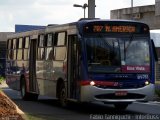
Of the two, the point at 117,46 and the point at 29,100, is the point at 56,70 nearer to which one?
the point at 117,46

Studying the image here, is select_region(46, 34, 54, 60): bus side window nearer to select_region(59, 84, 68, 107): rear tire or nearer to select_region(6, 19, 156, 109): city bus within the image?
select_region(6, 19, 156, 109): city bus

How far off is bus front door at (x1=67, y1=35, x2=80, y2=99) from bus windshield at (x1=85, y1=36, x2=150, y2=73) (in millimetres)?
599

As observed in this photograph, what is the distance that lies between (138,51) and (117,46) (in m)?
0.72

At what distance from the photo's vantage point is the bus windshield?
1888 cm

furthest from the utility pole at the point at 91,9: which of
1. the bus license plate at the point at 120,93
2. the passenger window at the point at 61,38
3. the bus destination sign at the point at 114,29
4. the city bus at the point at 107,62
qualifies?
the bus license plate at the point at 120,93

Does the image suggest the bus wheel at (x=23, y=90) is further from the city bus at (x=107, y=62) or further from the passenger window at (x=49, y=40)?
the city bus at (x=107, y=62)

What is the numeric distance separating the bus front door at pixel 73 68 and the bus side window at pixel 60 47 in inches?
24.3

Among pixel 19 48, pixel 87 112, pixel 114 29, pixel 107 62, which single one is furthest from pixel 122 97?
pixel 19 48

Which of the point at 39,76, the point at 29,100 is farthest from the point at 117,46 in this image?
the point at 29,100

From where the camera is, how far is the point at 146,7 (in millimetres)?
47781

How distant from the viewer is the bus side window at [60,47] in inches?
816

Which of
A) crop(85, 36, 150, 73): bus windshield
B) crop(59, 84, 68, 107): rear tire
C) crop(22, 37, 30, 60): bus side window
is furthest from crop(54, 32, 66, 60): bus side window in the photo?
crop(22, 37, 30, 60): bus side window

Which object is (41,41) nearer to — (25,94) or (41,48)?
(41,48)

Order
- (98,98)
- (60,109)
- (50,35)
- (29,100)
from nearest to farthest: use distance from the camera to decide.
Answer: (98,98), (60,109), (50,35), (29,100)
